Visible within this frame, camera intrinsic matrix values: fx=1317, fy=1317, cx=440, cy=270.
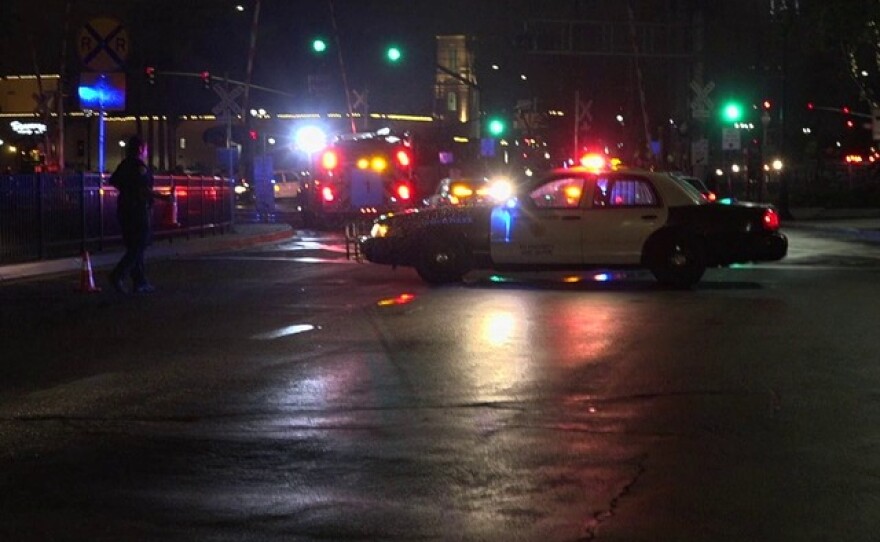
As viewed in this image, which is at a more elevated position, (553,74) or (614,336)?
(553,74)

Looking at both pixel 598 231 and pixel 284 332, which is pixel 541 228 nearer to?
pixel 598 231

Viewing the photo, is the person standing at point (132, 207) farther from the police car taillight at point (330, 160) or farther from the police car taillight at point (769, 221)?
the police car taillight at point (330, 160)

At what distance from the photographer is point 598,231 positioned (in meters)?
18.1

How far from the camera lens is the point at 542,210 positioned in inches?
714

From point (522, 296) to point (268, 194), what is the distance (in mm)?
26111

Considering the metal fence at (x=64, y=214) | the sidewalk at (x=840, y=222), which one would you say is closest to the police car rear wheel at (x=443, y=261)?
the metal fence at (x=64, y=214)

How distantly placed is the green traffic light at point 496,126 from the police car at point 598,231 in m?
32.7

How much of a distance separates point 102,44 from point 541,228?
862 centimetres

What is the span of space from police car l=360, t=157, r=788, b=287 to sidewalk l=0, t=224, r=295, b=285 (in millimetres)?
6515

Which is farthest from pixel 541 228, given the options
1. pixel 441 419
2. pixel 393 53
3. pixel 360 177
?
pixel 393 53

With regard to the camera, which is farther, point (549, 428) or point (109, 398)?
point (109, 398)

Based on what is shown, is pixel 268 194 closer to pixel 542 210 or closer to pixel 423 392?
pixel 542 210

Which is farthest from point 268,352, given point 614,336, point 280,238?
point 280,238

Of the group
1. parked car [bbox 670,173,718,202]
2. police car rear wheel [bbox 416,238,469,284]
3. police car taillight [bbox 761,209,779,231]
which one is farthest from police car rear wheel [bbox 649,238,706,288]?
parked car [bbox 670,173,718,202]
